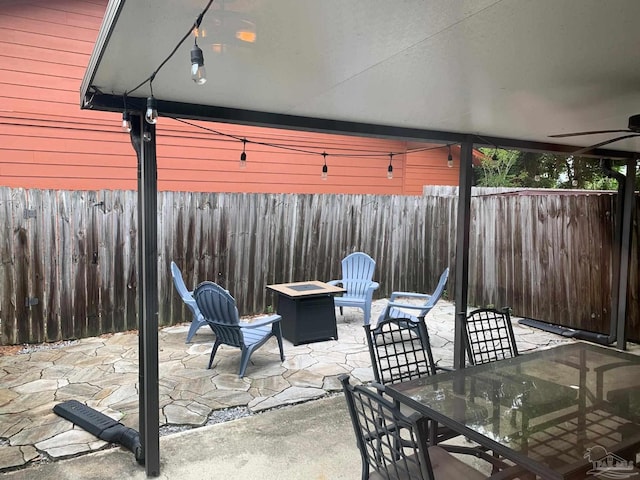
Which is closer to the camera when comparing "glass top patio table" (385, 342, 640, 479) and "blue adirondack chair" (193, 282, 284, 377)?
"glass top patio table" (385, 342, 640, 479)

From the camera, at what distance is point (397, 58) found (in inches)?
76.2

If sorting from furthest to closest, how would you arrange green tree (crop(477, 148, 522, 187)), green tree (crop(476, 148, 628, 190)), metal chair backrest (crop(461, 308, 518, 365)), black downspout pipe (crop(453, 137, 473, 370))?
1. green tree (crop(476, 148, 628, 190))
2. green tree (crop(477, 148, 522, 187))
3. black downspout pipe (crop(453, 137, 473, 370))
4. metal chair backrest (crop(461, 308, 518, 365))

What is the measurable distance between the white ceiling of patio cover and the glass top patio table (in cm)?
148

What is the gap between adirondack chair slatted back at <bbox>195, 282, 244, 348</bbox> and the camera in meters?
3.83

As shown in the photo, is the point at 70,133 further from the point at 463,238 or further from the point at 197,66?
the point at 197,66

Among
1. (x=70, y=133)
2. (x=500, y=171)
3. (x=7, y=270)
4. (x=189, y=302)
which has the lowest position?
(x=189, y=302)

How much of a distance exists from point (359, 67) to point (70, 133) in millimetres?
4668

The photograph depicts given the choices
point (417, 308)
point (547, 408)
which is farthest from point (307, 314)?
point (547, 408)

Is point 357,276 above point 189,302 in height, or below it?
above

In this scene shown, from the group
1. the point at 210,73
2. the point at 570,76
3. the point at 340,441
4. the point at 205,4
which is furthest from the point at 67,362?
the point at 570,76

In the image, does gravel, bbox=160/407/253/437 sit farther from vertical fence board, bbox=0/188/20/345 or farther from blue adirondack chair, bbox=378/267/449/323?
vertical fence board, bbox=0/188/20/345

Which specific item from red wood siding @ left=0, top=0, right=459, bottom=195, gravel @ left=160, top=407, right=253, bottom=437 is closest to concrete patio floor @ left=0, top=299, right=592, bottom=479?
gravel @ left=160, top=407, right=253, bottom=437

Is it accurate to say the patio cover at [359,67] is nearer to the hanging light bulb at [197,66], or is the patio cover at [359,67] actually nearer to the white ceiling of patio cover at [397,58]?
the white ceiling of patio cover at [397,58]

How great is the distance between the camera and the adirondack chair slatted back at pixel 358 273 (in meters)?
6.12
